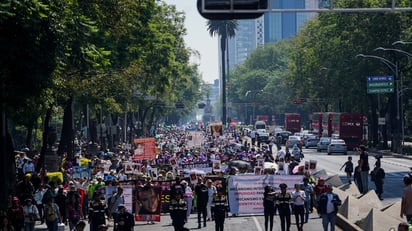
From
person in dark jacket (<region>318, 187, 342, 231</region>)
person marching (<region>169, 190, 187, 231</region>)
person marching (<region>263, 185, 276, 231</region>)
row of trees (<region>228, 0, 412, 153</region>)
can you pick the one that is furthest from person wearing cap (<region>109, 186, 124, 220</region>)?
row of trees (<region>228, 0, 412, 153</region>)

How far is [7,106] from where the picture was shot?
24.4 m

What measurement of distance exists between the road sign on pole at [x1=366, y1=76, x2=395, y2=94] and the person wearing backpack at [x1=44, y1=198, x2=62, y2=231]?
50.5 meters

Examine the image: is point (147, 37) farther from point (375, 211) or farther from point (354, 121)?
point (354, 121)

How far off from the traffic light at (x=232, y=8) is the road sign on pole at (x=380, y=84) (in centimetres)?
5694

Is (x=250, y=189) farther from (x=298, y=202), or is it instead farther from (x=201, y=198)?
(x=298, y=202)

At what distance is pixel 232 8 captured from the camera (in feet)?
51.2

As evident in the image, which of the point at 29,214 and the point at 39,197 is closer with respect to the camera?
the point at 29,214

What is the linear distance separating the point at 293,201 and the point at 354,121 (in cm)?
5650

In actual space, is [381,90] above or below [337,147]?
above

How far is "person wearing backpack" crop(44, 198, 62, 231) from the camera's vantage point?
23766mm

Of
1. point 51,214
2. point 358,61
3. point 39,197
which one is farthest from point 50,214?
point 358,61

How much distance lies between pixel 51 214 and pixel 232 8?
10.2m

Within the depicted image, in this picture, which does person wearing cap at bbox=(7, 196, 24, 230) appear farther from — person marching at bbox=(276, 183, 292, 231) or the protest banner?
the protest banner

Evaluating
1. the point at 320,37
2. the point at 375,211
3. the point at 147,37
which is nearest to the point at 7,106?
the point at 375,211
